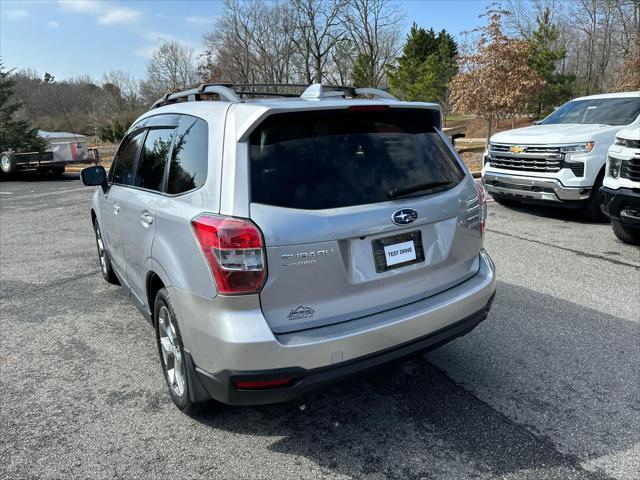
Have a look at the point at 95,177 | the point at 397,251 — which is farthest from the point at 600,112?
the point at 95,177

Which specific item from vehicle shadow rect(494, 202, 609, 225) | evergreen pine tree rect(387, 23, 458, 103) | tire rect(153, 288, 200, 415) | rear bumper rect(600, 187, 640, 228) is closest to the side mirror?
tire rect(153, 288, 200, 415)

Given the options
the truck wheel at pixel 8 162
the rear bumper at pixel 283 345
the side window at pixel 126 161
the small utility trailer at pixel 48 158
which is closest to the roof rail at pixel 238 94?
the side window at pixel 126 161

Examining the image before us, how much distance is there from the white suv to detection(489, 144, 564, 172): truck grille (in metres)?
1.34

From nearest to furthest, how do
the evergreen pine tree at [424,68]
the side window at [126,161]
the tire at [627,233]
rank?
1. the side window at [126,161]
2. the tire at [627,233]
3. the evergreen pine tree at [424,68]

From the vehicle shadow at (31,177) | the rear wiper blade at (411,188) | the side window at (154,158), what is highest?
the side window at (154,158)

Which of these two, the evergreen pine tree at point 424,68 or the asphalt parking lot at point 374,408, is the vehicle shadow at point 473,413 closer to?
the asphalt parking lot at point 374,408

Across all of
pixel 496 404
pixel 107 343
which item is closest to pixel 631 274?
pixel 496 404

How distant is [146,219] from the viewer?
3.09 m

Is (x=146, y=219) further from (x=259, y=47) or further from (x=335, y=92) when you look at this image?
(x=259, y=47)

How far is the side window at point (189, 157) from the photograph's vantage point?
259 centimetres

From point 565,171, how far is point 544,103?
28586 mm

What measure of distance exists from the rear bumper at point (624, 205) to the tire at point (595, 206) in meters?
1.40

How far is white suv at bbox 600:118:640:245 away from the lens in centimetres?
549

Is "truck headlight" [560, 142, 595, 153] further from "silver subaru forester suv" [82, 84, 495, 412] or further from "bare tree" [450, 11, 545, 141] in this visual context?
"bare tree" [450, 11, 545, 141]
